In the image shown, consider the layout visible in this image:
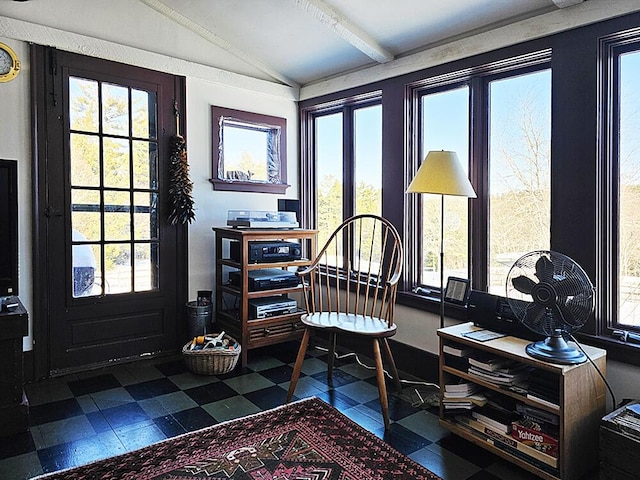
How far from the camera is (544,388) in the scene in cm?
197

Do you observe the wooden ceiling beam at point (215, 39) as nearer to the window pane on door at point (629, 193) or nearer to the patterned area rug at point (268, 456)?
the window pane on door at point (629, 193)

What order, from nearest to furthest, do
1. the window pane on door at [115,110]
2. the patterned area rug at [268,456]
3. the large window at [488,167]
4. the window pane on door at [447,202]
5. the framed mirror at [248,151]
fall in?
the patterned area rug at [268,456], the large window at [488,167], the window pane on door at [447,202], the window pane on door at [115,110], the framed mirror at [248,151]

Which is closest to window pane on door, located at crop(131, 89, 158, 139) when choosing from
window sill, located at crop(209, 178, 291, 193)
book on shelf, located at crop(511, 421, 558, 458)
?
window sill, located at crop(209, 178, 291, 193)

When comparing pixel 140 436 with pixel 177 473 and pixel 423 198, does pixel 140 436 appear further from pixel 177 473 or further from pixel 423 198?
pixel 423 198

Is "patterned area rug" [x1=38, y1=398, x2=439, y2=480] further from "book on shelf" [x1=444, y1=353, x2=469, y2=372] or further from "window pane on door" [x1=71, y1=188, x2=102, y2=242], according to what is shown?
"window pane on door" [x1=71, y1=188, x2=102, y2=242]

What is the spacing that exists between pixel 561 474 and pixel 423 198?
6.17 feet

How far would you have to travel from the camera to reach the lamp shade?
2.50 meters

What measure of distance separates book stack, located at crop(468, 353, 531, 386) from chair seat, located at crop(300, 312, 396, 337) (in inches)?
18.3

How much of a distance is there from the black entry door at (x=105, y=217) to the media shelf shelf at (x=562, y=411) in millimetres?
2356

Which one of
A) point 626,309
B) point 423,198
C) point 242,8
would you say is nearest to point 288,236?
point 423,198

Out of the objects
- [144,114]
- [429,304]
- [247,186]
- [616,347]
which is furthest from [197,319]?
[616,347]

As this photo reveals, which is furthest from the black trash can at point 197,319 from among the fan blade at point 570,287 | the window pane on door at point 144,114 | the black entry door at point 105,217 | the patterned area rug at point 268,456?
the fan blade at point 570,287

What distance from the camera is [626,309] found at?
2234mm

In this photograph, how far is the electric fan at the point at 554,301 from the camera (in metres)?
1.95
